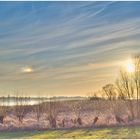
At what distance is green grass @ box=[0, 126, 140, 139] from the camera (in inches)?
187

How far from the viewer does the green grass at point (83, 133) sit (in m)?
4.74

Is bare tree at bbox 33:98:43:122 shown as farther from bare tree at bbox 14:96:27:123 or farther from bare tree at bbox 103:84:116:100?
bare tree at bbox 103:84:116:100

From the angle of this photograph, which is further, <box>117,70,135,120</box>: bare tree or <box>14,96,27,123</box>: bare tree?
<box>14,96,27,123</box>: bare tree

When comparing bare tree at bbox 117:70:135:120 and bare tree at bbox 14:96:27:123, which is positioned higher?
bare tree at bbox 117:70:135:120

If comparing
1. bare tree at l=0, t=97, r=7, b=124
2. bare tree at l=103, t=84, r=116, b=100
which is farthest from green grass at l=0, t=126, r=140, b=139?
bare tree at l=103, t=84, r=116, b=100

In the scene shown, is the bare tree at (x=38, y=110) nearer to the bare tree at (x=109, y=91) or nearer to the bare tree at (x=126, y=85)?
the bare tree at (x=109, y=91)

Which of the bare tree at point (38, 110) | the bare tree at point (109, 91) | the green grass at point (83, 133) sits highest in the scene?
the bare tree at point (109, 91)

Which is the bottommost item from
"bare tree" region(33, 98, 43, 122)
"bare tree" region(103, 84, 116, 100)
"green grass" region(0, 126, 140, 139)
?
"green grass" region(0, 126, 140, 139)

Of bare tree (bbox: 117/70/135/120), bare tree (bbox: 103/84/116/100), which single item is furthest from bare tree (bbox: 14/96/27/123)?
bare tree (bbox: 117/70/135/120)

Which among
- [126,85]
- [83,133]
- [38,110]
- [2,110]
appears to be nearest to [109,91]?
[126,85]

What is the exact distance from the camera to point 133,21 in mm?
4684

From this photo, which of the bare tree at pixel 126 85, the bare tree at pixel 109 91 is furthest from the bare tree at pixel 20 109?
the bare tree at pixel 126 85

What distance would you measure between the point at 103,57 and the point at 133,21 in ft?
1.68

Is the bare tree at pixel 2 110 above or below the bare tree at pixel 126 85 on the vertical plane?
below
